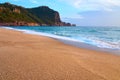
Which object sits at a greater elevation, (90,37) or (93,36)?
(90,37)

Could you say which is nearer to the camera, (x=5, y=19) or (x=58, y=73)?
(x=58, y=73)

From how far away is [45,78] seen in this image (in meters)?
5.54

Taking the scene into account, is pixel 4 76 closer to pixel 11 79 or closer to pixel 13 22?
pixel 11 79

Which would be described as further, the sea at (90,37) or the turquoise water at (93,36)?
the turquoise water at (93,36)

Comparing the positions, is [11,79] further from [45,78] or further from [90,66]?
[90,66]

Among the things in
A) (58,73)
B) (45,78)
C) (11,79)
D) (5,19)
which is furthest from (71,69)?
(5,19)

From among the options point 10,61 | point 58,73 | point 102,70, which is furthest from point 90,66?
point 10,61

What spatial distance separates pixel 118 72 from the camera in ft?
22.0

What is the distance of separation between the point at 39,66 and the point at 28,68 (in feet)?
1.56

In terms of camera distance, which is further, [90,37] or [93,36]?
[93,36]

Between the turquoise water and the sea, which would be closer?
the sea

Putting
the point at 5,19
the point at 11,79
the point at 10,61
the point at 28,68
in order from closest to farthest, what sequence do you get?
the point at 11,79
the point at 28,68
the point at 10,61
the point at 5,19

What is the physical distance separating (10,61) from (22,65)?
702mm

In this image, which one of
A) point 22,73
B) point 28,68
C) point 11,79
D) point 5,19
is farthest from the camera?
point 5,19
